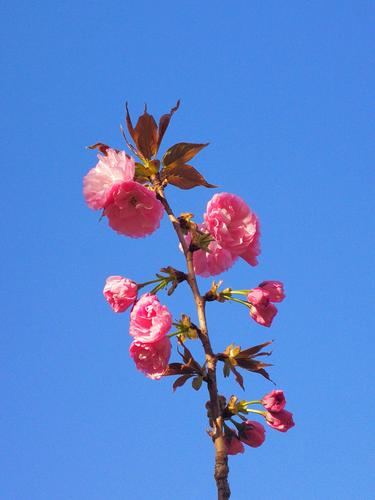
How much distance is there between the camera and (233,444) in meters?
3.30

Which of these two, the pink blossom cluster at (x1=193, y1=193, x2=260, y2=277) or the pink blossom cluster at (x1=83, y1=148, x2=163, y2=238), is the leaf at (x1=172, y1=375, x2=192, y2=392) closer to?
the pink blossom cluster at (x1=193, y1=193, x2=260, y2=277)

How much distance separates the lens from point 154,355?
322 centimetres

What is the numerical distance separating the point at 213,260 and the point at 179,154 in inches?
23.4

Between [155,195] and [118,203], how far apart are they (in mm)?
195

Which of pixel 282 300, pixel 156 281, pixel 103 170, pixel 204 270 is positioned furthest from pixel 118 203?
pixel 282 300

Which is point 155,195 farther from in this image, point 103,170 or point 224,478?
point 224,478

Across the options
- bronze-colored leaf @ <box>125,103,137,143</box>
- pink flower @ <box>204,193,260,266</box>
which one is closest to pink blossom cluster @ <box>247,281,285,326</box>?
pink flower @ <box>204,193,260,266</box>

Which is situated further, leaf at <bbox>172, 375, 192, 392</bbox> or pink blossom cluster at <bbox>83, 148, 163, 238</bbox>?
pink blossom cluster at <bbox>83, 148, 163, 238</bbox>

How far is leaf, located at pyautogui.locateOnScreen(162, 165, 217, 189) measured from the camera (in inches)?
148

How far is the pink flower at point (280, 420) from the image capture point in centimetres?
332

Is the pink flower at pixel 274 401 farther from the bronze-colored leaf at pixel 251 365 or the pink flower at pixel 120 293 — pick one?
the pink flower at pixel 120 293

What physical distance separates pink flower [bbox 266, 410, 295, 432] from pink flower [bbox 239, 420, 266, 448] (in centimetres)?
6

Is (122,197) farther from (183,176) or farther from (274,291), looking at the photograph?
(274,291)

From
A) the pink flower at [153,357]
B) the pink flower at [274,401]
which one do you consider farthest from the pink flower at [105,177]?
the pink flower at [274,401]
